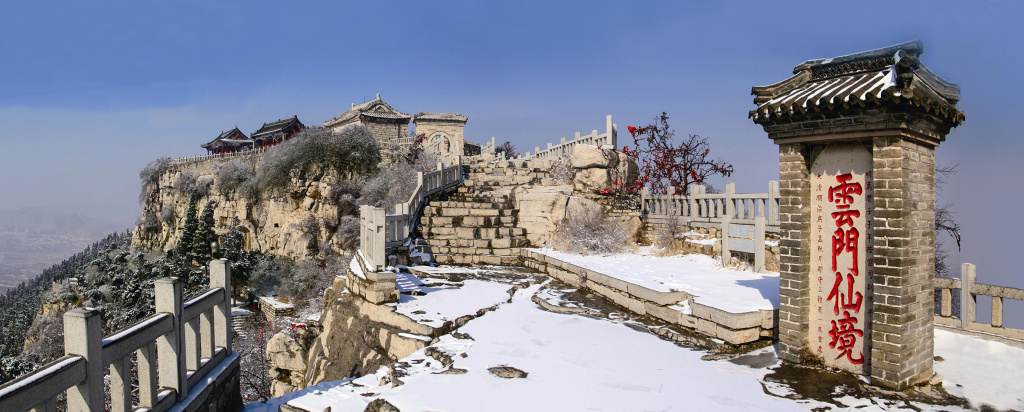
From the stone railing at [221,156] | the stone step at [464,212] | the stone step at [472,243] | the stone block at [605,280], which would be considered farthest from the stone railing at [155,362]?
the stone railing at [221,156]

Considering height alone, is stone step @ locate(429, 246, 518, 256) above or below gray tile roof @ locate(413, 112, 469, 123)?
below

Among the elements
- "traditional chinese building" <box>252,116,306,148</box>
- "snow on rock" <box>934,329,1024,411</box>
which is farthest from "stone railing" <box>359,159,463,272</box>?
"traditional chinese building" <box>252,116,306,148</box>

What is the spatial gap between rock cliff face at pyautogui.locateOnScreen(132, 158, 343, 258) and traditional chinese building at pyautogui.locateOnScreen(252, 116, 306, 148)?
4.51 metres

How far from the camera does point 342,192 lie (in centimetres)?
3172

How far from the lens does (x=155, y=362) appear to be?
355cm

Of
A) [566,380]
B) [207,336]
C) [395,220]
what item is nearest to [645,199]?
[395,220]

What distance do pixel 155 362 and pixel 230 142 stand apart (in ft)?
197

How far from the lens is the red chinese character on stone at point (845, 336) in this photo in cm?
Result: 509

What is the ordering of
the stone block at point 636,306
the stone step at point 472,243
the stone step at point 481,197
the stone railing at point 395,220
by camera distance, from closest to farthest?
the stone block at point 636,306, the stone railing at point 395,220, the stone step at point 472,243, the stone step at point 481,197

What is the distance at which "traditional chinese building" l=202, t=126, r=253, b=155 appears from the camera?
56.8 m

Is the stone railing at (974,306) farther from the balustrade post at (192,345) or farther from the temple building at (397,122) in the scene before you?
the temple building at (397,122)

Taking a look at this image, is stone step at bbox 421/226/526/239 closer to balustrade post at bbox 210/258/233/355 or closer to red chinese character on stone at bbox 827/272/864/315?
balustrade post at bbox 210/258/233/355

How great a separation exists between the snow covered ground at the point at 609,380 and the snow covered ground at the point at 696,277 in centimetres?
100

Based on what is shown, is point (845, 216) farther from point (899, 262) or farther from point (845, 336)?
point (845, 336)
